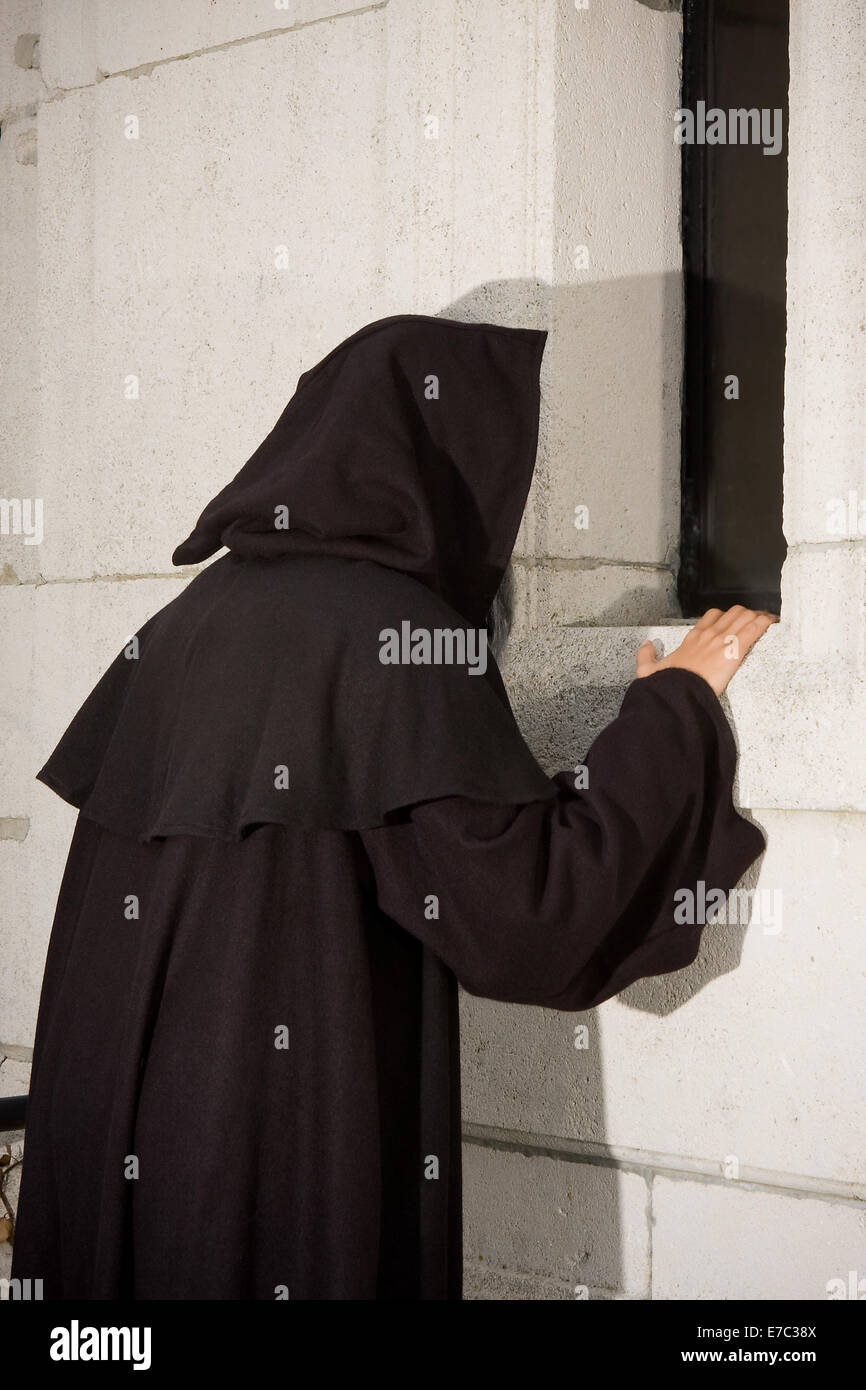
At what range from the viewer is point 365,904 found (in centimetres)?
215

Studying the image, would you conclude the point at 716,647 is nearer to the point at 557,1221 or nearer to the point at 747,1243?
the point at 747,1243

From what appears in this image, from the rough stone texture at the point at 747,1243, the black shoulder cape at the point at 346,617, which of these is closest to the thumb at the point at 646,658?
the black shoulder cape at the point at 346,617

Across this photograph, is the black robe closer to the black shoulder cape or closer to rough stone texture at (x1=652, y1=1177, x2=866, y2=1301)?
the black shoulder cape

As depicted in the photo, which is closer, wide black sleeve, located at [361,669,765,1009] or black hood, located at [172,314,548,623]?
wide black sleeve, located at [361,669,765,1009]

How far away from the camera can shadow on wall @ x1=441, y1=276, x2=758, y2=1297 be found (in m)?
2.58

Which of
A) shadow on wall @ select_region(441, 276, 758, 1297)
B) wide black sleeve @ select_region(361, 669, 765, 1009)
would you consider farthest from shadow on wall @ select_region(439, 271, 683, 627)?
wide black sleeve @ select_region(361, 669, 765, 1009)

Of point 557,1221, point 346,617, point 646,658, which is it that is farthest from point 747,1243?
point 346,617

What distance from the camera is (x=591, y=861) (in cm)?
201

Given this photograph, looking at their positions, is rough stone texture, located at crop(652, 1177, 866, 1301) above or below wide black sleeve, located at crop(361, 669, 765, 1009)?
below

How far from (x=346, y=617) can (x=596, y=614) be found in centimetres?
85

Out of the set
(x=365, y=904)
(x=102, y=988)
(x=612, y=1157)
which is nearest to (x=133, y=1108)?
(x=102, y=988)

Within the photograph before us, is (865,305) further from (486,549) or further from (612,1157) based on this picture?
(612,1157)

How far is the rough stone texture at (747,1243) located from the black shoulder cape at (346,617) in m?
0.91

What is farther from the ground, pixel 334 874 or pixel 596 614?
pixel 596 614
